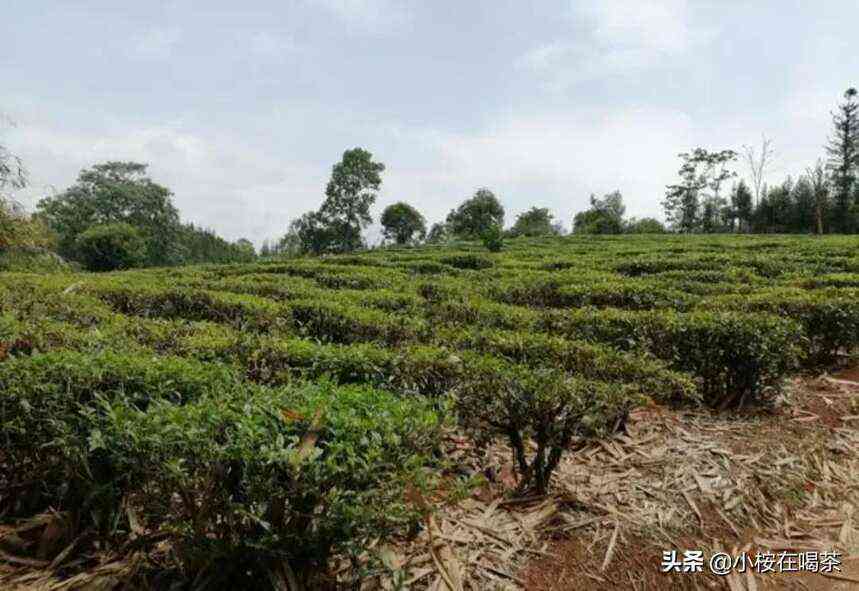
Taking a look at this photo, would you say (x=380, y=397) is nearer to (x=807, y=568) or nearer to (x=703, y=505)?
(x=703, y=505)

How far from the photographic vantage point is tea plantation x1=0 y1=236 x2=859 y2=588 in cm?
208

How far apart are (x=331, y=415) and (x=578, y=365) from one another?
9.02 feet

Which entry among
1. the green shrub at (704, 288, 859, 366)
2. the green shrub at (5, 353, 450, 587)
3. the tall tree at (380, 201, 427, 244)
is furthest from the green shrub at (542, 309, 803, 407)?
the tall tree at (380, 201, 427, 244)

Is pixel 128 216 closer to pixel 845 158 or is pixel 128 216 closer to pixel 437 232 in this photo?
pixel 437 232

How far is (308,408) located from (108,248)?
129 feet

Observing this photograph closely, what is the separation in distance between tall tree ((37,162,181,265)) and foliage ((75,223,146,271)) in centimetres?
1088

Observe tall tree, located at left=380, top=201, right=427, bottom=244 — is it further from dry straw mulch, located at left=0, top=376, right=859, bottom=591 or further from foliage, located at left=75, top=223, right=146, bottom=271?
dry straw mulch, located at left=0, top=376, right=859, bottom=591

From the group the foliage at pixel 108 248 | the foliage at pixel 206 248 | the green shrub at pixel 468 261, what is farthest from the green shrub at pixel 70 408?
the foliage at pixel 206 248

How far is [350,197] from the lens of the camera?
1641 inches

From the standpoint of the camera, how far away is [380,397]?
261 cm

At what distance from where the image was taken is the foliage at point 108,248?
1390 inches

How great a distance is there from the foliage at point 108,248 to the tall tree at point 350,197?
13220mm

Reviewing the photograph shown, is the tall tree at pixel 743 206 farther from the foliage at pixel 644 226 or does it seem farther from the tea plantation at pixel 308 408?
the tea plantation at pixel 308 408

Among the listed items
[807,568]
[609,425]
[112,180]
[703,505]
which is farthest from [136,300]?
[112,180]
